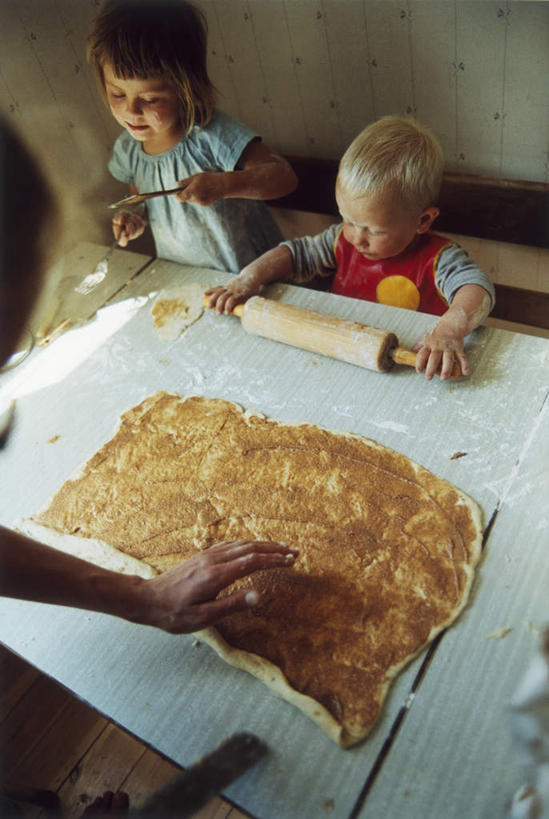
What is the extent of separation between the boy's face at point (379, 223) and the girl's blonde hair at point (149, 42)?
38 cm

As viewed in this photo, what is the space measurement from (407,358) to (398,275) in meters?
0.30

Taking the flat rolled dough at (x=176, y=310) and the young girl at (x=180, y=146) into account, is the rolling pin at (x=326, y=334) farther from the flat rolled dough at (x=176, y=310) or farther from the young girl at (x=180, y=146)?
the young girl at (x=180, y=146)

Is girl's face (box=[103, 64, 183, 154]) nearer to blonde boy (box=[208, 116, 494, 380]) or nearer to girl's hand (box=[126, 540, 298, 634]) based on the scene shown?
blonde boy (box=[208, 116, 494, 380])

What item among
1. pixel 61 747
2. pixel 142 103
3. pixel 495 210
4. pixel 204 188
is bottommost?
pixel 61 747

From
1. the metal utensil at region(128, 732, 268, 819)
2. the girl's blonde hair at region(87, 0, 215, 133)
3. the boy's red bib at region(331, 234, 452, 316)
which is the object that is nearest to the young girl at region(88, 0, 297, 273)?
the girl's blonde hair at region(87, 0, 215, 133)

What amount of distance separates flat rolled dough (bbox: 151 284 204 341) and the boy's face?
0.34m

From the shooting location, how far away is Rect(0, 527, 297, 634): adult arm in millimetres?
629

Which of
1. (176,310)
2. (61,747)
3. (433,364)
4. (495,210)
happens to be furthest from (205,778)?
(495,210)

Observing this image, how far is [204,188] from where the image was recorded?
43.3 inches

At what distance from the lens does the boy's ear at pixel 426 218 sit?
1.03 metres

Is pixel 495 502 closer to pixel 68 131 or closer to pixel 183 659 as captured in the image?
pixel 183 659

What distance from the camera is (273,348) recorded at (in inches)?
40.6

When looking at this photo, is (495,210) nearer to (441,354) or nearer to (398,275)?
(398,275)

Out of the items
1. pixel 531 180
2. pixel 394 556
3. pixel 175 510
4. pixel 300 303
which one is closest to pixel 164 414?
pixel 175 510
